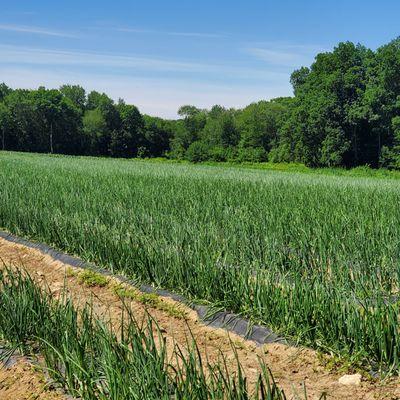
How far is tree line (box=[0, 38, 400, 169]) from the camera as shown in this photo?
119 feet

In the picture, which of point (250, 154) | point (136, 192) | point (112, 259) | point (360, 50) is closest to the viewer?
point (112, 259)

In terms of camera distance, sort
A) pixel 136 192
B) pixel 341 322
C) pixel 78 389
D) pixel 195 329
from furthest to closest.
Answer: pixel 136 192 < pixel 195 329 < pixel 341 322 < pixel 78 389

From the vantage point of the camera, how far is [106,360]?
222 cm

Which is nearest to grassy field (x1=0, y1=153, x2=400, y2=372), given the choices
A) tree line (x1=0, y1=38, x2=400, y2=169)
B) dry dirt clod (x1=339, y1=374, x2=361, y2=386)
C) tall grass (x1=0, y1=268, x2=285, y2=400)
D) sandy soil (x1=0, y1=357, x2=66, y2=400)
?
dry dirt clod (x1=339, y1=374, x2=361, y2=386)

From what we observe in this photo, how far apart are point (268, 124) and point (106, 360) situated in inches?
2309

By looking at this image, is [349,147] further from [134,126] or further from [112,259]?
[134,126]

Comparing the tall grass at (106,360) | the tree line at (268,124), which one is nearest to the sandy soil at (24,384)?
the tall grass at (106,360)

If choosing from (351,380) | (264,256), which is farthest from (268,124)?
(351,380)

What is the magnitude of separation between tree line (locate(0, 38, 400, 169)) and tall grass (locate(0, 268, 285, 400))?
1380 inches

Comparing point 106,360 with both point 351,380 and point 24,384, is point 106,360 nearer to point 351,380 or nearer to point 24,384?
point 24,384

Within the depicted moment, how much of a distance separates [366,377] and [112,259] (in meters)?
2.92

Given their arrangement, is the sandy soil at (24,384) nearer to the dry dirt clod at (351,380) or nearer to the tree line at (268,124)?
the dry dirt clod at (351,380)

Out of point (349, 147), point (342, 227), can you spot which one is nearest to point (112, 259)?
point (342, 227)

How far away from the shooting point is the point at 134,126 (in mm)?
69062
